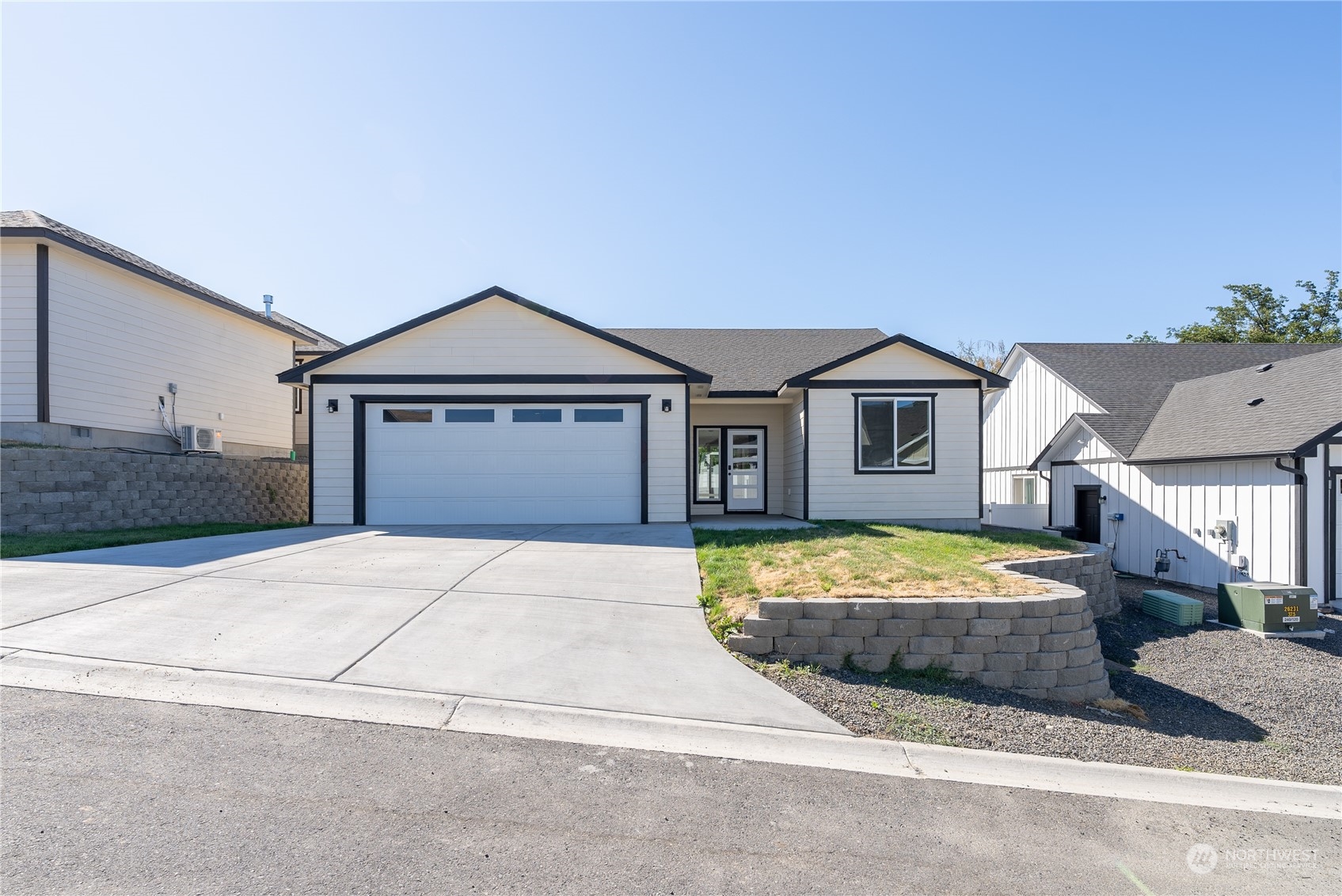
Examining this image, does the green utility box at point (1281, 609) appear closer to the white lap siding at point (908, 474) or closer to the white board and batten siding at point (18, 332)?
the white lap siding at point (908, 474)

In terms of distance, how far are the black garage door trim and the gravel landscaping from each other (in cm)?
725

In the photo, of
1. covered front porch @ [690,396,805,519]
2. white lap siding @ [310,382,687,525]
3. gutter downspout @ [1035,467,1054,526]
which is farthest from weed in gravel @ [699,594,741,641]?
gutter downspout @ [1035,467,1054,526]

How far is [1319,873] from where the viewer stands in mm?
3424

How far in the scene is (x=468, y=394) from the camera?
12.8 m

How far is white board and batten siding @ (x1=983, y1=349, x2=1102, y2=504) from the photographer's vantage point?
1902cm

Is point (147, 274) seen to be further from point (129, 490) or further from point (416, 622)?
point (416, 622)

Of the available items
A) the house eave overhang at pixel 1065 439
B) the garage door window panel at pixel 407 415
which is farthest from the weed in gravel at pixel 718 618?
the house eave overhang at pixel 1065 439

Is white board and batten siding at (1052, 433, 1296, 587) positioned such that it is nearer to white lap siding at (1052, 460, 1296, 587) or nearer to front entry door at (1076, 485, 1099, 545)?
white lap siding at (1052, 460, 1296, 587)

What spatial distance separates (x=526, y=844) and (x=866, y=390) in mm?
11776

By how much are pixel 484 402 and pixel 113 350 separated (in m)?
7.24

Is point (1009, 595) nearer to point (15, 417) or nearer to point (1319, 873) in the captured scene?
point (1319, 873)

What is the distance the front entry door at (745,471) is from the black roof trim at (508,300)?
3630mm

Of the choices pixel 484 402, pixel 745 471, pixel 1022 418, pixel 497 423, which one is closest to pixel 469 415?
pixel 484 402

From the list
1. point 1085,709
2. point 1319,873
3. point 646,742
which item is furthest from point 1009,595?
point 646,742
